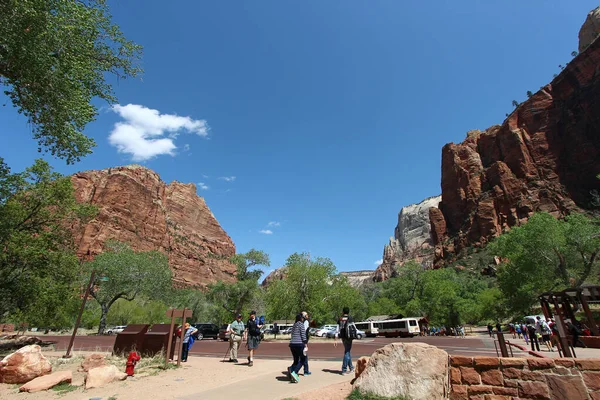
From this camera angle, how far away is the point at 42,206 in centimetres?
2017

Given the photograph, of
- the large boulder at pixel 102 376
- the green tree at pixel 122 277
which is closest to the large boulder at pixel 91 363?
the large boulder at pixel 102 376

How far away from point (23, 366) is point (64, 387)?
78.0 inches

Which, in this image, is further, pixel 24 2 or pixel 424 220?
pixel 424 220

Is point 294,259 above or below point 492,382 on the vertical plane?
above

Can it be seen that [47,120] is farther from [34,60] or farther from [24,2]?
[24,2]

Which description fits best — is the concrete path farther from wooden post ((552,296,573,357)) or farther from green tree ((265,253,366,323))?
green tree ((265,253,366,323))

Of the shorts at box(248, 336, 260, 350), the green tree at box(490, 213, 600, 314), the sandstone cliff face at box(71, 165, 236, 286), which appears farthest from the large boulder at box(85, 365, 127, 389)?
the sandstone cliff face at box(71, 165, 236, 286)

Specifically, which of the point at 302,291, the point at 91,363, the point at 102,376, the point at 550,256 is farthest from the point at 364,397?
the point at 550,256

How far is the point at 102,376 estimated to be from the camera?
29.4 feet

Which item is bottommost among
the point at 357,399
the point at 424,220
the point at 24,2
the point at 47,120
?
the point at 357,399

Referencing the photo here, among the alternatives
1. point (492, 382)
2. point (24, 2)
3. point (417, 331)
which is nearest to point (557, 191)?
point (417, 331)

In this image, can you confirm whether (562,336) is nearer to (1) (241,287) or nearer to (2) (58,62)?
(2) (58,62)

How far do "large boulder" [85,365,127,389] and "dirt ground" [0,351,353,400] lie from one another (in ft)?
0.62

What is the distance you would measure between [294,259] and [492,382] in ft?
132
